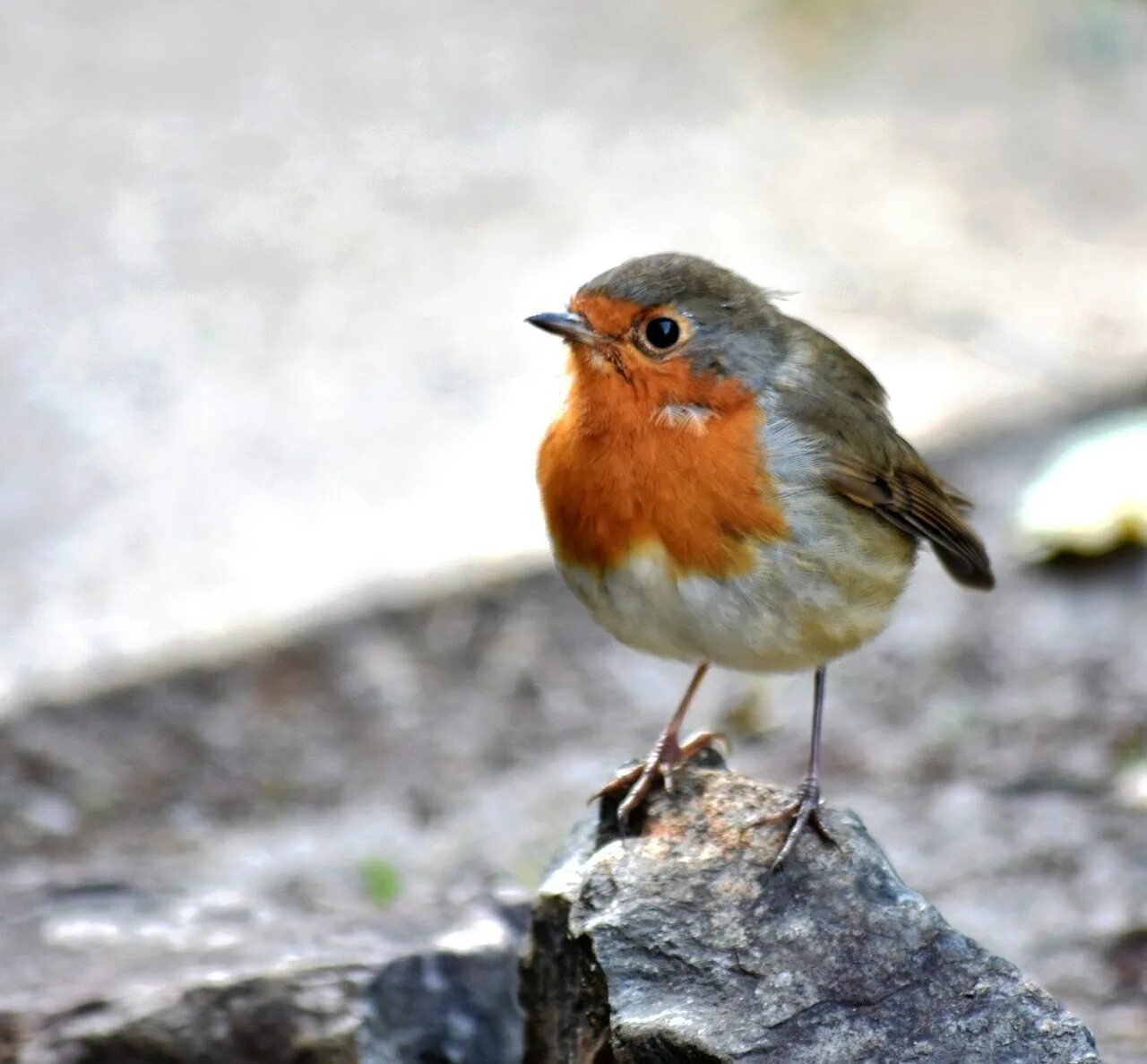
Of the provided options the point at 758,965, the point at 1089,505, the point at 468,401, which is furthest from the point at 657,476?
the point at 468,401

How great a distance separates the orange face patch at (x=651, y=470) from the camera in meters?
3.23

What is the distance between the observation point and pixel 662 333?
339cm

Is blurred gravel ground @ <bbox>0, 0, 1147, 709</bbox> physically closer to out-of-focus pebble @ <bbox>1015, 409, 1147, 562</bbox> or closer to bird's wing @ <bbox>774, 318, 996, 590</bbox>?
out-of-focus pebble @ <bbox>1015, 409, 1147, 562</bbox>

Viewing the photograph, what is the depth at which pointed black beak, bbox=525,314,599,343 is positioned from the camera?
3359mm

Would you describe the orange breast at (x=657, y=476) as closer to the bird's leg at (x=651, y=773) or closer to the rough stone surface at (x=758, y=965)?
the bird's leg at (x=651, y=773)

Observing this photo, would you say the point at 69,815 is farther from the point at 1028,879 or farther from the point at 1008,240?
the point at 1008,240

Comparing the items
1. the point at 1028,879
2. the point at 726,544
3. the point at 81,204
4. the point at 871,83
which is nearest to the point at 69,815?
the point at 726,544

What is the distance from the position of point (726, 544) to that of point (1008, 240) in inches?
129

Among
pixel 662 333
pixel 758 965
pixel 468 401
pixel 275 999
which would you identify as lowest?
pixel 758 965

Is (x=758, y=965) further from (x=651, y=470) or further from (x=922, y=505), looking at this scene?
(x=922, y=505)

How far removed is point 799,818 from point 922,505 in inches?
36.6

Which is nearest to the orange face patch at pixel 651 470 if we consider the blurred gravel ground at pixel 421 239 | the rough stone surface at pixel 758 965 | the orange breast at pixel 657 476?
the orange breast at pixel 657 476

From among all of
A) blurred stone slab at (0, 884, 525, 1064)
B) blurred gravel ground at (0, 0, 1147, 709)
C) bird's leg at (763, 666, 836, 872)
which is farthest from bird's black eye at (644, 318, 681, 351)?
blurred gravel ground at (0, 0, 1147, 709)

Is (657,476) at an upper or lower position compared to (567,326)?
lower
